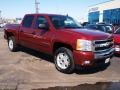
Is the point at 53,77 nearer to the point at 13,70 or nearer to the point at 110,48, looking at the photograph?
the point at 13,70

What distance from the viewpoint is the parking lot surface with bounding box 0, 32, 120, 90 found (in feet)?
23.2

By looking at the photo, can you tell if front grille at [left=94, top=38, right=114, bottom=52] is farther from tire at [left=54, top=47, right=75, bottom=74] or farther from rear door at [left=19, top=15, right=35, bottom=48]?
rear door at [left=19, top=15, right=35, bottom=48]

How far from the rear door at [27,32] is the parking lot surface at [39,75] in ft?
2.42

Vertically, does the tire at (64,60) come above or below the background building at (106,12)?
below

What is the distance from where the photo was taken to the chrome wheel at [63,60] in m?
8.19

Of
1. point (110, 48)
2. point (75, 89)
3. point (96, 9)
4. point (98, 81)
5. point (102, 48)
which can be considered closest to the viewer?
point (75, 89)

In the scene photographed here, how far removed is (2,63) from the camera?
965 cm

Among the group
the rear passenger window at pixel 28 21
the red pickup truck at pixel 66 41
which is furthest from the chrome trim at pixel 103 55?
the rear passenger window at pixel 28 21

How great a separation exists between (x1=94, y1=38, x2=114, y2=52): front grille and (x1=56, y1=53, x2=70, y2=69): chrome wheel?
99 cm

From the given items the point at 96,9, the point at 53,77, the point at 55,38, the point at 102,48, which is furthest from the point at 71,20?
the point at 96,9

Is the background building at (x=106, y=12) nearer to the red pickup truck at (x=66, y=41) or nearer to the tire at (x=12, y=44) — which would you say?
the tire at (x=12, y=44)

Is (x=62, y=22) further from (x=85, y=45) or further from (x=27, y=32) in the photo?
(x=85, y=45)

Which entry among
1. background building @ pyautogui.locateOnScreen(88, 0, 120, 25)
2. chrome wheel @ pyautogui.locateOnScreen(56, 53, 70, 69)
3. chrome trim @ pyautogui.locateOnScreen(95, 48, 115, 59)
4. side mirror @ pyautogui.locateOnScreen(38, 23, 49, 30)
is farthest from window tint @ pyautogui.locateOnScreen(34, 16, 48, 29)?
background building @ pyautogui.locateOnScreen(88, 0, 120, 25)

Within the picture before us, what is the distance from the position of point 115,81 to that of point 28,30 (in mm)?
4307
